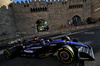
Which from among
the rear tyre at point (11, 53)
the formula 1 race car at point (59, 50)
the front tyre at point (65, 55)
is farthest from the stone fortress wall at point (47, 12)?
the front tyre at point (65, 55)

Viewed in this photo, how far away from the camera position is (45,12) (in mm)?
18781

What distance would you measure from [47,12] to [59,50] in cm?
1838

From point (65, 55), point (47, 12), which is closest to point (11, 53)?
point (65, 55)

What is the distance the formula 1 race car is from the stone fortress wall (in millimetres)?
16038

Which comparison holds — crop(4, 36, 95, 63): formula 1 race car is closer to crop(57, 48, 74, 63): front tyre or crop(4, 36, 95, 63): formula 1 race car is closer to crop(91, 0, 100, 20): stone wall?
crop(57, 48, 74, 63): front tyre

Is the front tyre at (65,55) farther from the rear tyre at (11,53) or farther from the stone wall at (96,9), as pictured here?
the stone wall at (96,9)

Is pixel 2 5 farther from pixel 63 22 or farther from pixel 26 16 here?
pixel 63 22

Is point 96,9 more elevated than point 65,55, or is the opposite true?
point 96,9

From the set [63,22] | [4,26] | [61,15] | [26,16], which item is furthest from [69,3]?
[4,26]

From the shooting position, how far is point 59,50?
2.31 metres

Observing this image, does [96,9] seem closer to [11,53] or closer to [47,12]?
[47,12]

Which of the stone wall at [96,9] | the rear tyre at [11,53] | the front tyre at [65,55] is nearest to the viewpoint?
the front tyre at [65,55]

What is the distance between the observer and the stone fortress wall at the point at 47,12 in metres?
17.3

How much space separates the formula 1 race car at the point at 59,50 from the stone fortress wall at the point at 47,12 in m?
Result: 16.0
